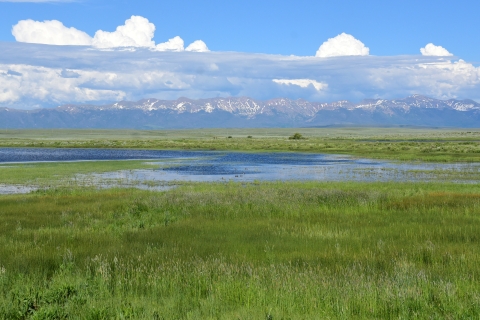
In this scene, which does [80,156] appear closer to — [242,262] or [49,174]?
[49,174]

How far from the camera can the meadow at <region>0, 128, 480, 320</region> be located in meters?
8.46

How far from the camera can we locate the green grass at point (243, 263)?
27.7ft

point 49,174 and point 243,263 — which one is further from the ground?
point 243,263

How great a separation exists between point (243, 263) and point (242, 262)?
104 millimetres

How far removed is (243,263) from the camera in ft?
36.0

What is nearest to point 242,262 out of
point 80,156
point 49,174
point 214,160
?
point 49,174

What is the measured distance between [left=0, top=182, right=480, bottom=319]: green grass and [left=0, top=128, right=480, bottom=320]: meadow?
0.11 ft

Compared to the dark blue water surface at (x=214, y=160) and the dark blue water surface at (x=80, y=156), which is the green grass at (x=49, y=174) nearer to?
the dark blue water surface at (x=214, y=160)

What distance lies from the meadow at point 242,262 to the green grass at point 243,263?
33mm

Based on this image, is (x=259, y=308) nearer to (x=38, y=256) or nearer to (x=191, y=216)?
(x=38, y=256)

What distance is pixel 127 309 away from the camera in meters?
8.30

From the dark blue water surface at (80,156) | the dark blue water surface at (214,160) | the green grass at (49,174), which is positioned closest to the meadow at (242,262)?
the green grass at (49,174)

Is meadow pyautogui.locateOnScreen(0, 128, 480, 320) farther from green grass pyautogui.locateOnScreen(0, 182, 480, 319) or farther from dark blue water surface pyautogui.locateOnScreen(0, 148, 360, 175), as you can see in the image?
dark blue water surface pyautogui.locateOnScreen(0, 148, 360, 175)

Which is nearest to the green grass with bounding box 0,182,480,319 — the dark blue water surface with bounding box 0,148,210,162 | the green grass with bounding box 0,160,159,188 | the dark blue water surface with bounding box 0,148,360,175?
Result: the green grass with bounding box 0,160,159,188
